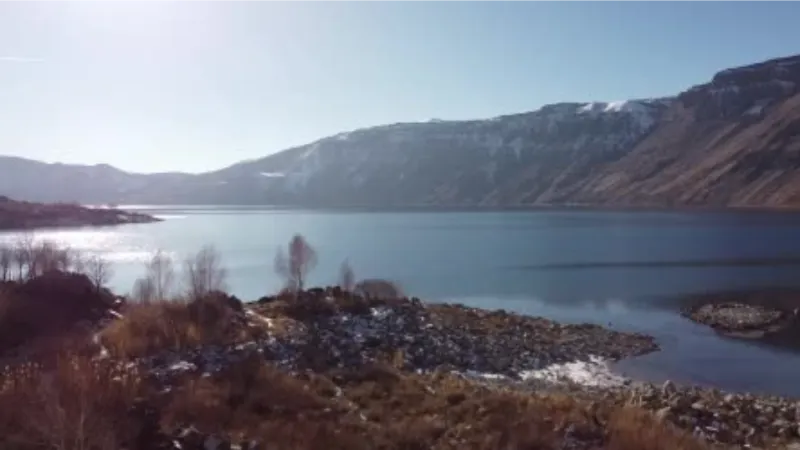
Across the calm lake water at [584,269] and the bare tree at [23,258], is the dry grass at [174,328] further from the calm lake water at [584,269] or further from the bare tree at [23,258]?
the calm lake water at [584,269]

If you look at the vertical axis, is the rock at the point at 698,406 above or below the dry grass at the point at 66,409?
below

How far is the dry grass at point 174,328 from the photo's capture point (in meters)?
20.4

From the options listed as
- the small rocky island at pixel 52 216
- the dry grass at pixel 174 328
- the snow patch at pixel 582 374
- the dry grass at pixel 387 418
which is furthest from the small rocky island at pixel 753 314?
the small rocky island at pixel 52 216

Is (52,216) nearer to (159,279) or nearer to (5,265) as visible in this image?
(159,279)

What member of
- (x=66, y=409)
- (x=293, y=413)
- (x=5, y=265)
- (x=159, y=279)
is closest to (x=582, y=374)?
(x=293, y=413)

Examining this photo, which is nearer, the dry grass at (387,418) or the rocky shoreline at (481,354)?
the dry grass at (387,418)

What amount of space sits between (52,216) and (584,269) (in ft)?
460

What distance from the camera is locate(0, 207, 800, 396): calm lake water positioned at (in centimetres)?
3559

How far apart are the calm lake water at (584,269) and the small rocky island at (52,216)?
33.2 metres

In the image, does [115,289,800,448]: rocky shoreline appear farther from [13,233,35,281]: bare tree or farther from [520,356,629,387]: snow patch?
[13,233,35,281]: bare tree

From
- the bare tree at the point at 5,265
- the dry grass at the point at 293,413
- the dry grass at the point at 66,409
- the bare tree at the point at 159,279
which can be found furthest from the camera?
the bare tree at the point at 159,279

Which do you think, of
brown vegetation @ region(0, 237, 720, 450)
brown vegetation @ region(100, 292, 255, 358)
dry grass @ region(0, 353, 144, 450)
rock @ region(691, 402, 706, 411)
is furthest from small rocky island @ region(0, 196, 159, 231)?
dry grass @ region(0, 353, 144, 450)

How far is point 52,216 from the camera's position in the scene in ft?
559

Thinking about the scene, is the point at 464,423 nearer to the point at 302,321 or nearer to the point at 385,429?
the point at 385,429
